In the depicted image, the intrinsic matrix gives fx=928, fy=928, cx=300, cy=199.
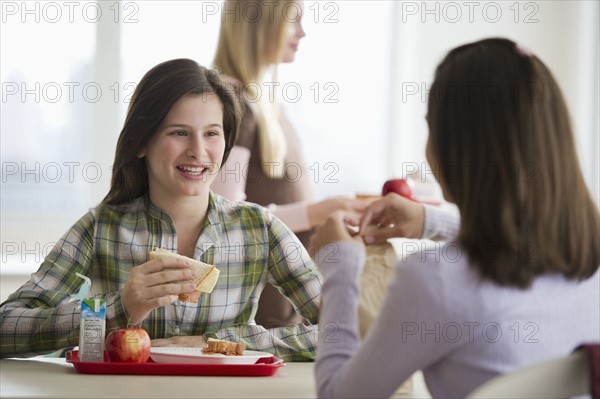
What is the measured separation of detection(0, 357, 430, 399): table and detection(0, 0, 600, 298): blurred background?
261cm

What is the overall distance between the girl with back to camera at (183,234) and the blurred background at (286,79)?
7.04ft

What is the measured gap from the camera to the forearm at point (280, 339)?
6.63ft

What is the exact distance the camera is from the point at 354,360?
48.4 inches

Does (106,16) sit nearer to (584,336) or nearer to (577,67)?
(577,67)

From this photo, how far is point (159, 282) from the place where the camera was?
1785 mm

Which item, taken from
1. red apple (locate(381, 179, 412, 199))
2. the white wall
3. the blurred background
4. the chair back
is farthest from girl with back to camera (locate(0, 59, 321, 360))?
the white wall

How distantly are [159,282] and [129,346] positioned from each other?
139mm

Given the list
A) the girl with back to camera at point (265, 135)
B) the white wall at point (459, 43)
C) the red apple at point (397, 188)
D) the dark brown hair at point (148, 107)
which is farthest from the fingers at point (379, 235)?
the white wall at point (459, 43)

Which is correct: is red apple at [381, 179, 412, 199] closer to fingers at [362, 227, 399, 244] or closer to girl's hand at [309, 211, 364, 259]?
fingers at [362, 227, 399, 244]

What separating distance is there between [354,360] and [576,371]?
0.99ft

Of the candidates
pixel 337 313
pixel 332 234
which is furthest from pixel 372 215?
pixel 337 313

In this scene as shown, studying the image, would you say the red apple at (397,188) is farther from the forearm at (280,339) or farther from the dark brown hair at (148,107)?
the dark brown hair at (148,107)

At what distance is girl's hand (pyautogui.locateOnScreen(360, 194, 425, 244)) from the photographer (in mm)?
1538

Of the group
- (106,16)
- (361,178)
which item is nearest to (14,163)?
(106,16)
